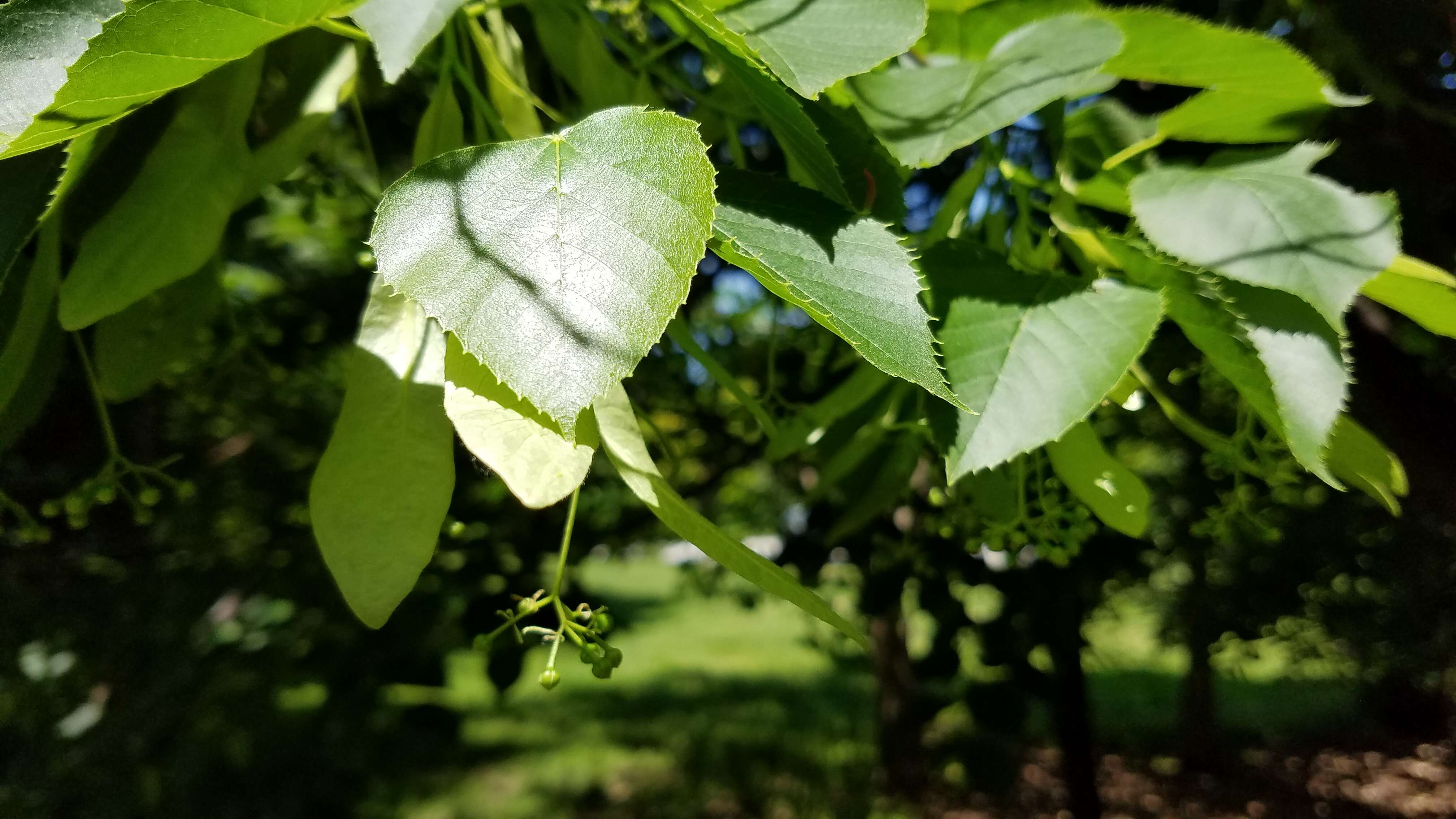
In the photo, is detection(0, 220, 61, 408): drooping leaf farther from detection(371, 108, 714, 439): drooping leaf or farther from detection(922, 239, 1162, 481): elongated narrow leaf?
detection(922, 239, 1162, 481): elongated narrow leaf

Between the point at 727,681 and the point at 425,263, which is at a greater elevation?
the point at 425,263

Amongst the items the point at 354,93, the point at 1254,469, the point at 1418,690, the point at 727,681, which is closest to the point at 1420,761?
the point at 1418,690

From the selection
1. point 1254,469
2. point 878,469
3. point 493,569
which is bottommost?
point 493,569

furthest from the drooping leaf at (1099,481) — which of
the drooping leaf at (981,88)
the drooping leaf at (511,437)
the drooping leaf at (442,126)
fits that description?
the drooping leaf at (442,126)

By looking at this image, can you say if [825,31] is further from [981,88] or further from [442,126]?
[442,126]

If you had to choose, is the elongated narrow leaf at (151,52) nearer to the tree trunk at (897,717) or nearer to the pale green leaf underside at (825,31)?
the pale green leaf underside at (825,31)

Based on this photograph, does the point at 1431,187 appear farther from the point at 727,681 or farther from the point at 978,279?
the point at 727,681

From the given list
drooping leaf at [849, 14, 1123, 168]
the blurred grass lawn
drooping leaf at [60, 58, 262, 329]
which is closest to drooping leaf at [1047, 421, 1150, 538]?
drooping leaf at [849, 14, 1123, 168]

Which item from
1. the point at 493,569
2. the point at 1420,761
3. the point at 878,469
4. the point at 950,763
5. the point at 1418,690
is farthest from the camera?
the point at 1420,761
